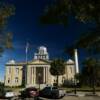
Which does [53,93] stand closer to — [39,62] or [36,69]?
[39,62]

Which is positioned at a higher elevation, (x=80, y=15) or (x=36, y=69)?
(x=36, y=69)

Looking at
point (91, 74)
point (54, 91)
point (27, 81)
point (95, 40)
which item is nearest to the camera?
point (95, 40)

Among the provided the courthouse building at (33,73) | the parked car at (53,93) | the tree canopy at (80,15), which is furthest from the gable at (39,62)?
the tree canopy at (80,15)

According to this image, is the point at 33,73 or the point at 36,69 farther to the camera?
the point at 36,69

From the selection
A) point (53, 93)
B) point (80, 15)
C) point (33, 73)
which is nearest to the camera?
point (80, 15)

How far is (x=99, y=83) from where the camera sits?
4119 inches

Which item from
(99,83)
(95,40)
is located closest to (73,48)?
(95,40)

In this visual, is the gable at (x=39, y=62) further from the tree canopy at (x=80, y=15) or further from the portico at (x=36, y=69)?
the tree canopy at (x=80, y=15)

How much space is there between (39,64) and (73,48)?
13181 cm

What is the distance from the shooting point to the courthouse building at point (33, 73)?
13950cm

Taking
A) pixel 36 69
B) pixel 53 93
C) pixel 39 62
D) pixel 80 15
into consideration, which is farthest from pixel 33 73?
pixel 80 15

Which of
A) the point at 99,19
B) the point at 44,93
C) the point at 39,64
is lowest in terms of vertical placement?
the point at 44,93

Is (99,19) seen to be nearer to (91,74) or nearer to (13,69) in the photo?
(91,74)

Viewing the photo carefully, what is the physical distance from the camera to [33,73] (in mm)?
141500
